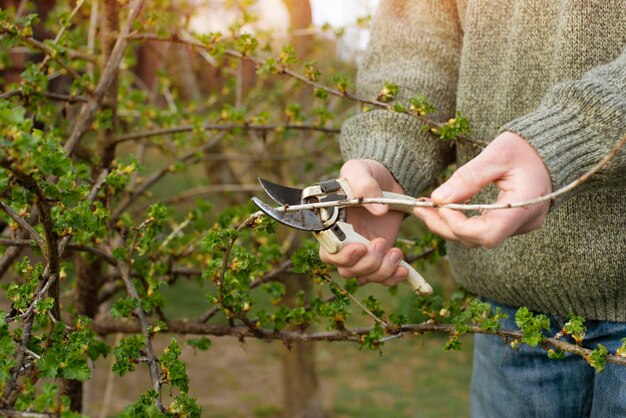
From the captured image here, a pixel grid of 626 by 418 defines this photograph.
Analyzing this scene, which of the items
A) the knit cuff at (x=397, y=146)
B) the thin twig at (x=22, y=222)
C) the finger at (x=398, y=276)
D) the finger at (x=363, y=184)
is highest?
the knit cuff at (x=397, y=146)

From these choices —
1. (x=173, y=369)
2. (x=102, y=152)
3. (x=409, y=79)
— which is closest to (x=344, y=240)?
(x=173, y=369)

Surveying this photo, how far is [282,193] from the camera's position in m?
1.36

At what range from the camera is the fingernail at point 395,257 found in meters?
1.33

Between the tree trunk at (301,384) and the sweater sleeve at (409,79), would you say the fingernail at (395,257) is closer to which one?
the sweater sleeve at (409,79)

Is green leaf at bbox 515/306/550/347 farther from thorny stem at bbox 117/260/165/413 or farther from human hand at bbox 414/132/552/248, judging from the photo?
thorny stem at bbox 117/260/165/413

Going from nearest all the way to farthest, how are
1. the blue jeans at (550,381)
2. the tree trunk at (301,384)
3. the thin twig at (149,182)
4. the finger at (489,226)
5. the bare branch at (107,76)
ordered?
the finger at (489,226) → the blue jeans at (550,381) → the bare branch at (107,76) → the thin twig at (149,182) → the tree trunk at (301,384)

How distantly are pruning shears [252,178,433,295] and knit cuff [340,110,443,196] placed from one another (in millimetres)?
179

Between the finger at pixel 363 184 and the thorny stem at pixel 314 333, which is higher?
the finger at pixel 363 184

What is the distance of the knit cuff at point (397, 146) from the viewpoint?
1563 mm

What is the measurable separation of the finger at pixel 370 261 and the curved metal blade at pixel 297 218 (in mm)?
95

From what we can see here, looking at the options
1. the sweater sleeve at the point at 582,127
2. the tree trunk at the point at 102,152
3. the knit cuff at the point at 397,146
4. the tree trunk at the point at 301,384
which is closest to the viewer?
the sweater sleeve at the point at 582,127

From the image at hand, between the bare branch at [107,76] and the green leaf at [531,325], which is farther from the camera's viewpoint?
the bare branch at [107,76]

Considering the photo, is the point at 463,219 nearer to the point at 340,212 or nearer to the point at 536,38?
the point at 340,212

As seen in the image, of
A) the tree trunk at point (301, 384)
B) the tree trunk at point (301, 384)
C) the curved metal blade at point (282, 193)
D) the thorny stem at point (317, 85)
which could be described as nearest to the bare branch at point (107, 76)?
the thorny stem at point (317, 85)
